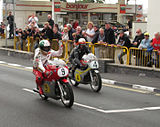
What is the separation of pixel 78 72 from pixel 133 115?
13.9 ft

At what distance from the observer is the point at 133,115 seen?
9344 mm

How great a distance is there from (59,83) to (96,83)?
2.69 meters

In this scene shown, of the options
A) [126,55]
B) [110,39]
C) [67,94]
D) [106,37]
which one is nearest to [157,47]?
[126,55]

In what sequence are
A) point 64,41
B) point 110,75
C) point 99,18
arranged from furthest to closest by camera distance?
1. point 99,18
2. point 64,41
3. point 110,75

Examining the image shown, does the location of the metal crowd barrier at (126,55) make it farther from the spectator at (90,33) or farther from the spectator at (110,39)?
the spectator at (90,33)

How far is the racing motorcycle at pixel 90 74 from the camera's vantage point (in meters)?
12.5

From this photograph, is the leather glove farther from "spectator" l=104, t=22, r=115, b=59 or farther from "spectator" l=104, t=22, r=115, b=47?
"spectator" l=104, t=22, r=115, b=47

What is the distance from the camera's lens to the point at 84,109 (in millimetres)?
10016

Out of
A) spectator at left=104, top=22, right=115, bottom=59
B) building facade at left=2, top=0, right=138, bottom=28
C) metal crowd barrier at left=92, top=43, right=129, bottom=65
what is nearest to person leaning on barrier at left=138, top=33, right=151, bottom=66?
metal crowd barrier at left=92, top=43, right=129, bottom=65

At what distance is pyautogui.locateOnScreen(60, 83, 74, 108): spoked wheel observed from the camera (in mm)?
9789

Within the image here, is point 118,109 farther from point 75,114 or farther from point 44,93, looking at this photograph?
point 44,93

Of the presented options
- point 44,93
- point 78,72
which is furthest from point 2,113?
point 78,72

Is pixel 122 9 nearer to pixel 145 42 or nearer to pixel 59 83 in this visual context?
pixel 145 42

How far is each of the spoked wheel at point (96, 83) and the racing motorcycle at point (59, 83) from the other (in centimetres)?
230
